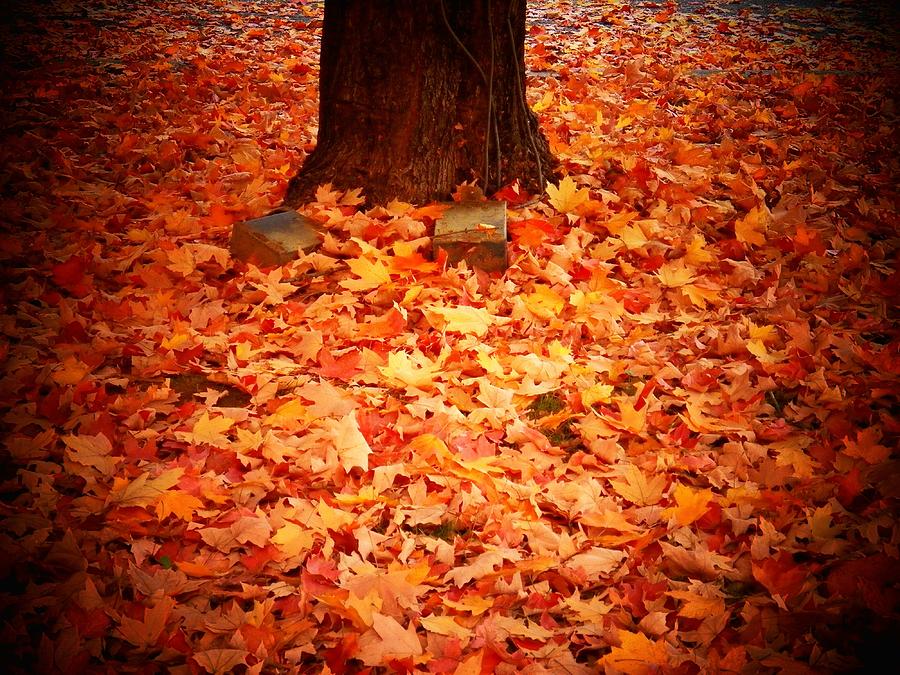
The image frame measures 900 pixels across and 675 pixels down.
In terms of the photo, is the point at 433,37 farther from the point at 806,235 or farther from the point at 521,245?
the point at 806,235

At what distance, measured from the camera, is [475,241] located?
315cm

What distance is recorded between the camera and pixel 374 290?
3125 millimetres

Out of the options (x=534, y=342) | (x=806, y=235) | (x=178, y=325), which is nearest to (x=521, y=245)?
(x=534, y=342)

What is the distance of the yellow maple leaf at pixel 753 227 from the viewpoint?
11.0ft

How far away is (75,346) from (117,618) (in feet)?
4.68

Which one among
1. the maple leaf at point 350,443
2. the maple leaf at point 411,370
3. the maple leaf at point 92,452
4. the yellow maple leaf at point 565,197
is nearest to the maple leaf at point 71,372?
the maple leaf at point 92,452

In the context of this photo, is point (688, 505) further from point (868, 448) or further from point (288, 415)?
point (288, 415)

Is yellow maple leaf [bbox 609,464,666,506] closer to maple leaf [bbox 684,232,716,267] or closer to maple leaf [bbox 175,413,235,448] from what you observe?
maple leaf [bbox 175,413,235,448]

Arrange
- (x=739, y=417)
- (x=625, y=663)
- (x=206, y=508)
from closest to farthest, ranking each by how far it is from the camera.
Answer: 1. (x=625, y=663)
2. (x=206, y=508)
3. (x=739, y=417)

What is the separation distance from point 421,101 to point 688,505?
8.10ft

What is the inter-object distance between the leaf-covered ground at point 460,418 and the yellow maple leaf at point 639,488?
0.04 ft

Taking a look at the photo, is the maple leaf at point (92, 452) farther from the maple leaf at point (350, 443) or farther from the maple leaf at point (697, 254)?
the maple leaf at point (697, 254)

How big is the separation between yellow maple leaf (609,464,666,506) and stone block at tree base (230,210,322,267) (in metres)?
1.96

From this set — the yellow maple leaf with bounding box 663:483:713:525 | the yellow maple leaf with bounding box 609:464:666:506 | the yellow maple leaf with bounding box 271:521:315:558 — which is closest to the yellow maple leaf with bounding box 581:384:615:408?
the yellow maple leaf with bounding box 609:464:666:506
